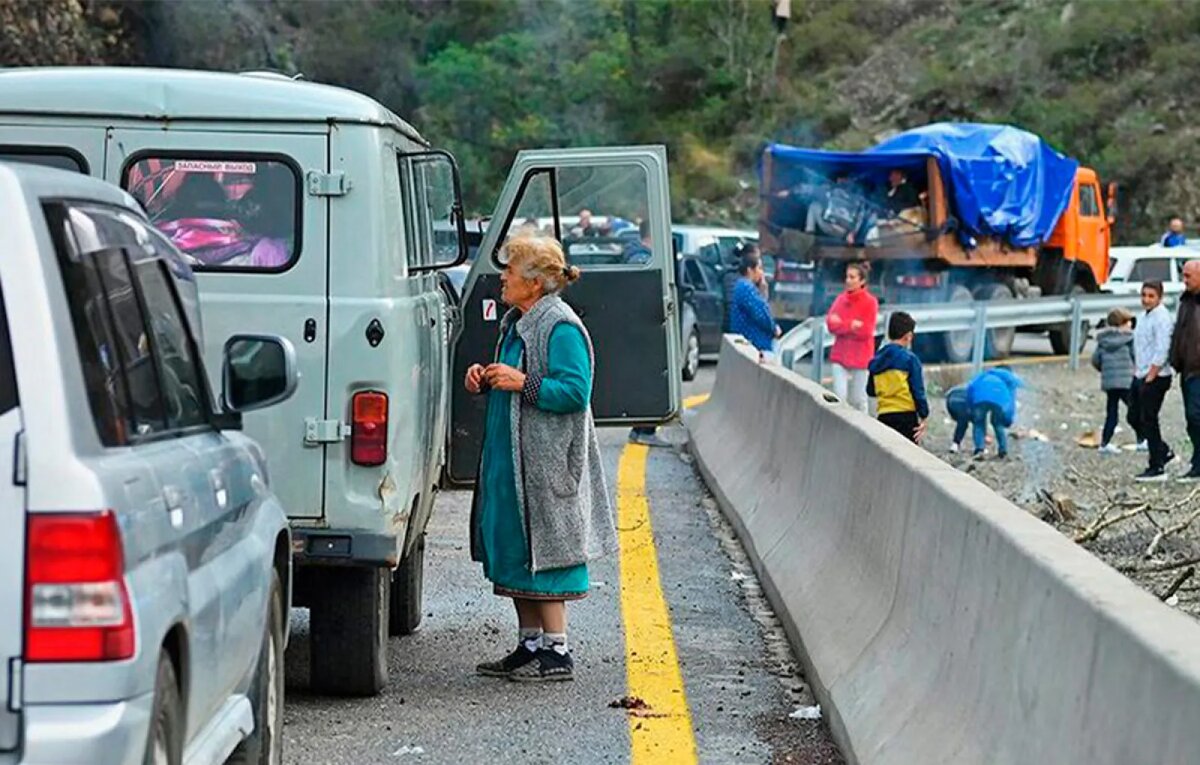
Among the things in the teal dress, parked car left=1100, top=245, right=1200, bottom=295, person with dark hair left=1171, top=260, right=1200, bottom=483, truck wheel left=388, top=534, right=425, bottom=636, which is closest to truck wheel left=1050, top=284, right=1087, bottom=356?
parked car left=1100, top=245, right=1200, bottom=295

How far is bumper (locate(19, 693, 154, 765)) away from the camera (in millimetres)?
4105

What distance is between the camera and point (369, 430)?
24.6 feet

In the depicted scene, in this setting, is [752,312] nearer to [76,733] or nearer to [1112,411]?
[1112,411]

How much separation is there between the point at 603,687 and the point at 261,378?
2.98m

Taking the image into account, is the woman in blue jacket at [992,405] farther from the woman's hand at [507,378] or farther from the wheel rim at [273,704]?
the wheel rim at [273,704]

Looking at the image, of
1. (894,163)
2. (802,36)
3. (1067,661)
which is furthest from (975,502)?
(802,36)

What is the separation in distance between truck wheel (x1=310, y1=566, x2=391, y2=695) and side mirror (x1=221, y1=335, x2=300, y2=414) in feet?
6.74

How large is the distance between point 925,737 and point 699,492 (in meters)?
9.79

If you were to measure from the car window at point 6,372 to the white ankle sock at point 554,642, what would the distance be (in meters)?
4.41

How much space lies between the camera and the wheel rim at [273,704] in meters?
6.15

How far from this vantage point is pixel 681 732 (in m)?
7.62

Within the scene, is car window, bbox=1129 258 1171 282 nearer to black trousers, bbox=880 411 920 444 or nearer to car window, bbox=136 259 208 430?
black trousers, bbox=880 411 920 444

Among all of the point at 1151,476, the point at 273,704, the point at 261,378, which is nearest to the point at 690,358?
the point at 1151,476

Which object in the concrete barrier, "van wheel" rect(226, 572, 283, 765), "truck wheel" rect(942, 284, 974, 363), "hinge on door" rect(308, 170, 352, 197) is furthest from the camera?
"truck wheel" rect(942, 284, 974, 363)
